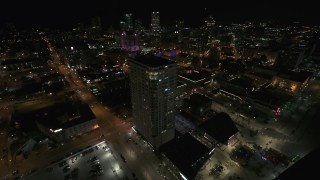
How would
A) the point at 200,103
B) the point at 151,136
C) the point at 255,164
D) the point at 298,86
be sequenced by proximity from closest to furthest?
the point at 255,164
the point at 151,136
the point at 200,103
the point at 298,86

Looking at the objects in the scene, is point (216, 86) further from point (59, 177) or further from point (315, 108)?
point (59, 177)

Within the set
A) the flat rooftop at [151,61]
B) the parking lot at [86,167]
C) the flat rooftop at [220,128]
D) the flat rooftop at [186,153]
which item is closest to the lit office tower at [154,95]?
the flat rooftop at [151,61]

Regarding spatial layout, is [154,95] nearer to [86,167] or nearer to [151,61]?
[151,61]

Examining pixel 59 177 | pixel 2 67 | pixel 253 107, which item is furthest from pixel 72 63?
pixel 253 107

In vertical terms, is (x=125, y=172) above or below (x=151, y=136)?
below

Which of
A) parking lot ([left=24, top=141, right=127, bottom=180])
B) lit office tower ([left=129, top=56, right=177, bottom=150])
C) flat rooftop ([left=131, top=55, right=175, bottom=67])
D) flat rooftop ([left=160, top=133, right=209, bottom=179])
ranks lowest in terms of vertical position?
parking lot ([left=24, top=141, right=127, bottom=180])

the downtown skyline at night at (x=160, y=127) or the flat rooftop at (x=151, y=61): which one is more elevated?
the flat rooftop at (x=151, y=61)

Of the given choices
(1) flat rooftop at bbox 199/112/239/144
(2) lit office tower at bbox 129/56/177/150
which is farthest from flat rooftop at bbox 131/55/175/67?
(1) flat rooftop at bbox 199/112/239/144

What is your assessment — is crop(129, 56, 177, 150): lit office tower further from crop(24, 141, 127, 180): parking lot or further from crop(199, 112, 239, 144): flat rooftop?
crop(24, 141, 127, 180): parking lot

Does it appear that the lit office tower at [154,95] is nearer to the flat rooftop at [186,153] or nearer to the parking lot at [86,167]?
the flat rooftop at [186,153]
